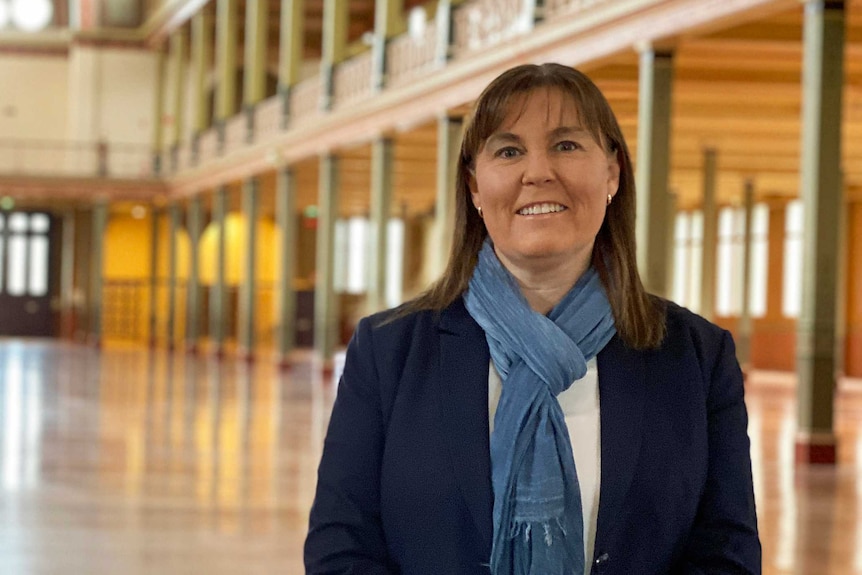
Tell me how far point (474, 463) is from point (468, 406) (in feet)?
0.35

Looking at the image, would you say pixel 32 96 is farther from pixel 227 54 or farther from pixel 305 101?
pixel 305 101

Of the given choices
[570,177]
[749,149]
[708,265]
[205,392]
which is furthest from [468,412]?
[708,265]

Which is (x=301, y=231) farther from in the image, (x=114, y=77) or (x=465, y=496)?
(x=465, y=496)

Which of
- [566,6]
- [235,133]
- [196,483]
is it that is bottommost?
[196,483]

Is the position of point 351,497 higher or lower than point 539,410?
lower

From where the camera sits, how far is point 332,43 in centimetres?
2598

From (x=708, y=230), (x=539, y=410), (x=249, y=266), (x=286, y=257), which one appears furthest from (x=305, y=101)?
(x=539, y=410)

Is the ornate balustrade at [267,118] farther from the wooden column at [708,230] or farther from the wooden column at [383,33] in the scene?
the wooden column at [708,230]

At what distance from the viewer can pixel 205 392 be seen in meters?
21.7

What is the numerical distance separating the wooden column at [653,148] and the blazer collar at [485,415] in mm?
11715

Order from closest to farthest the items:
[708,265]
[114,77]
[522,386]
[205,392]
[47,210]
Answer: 1. [522,386]
2. [205,392]
3. [708,265]
4. [114,77]
5. [47,210]

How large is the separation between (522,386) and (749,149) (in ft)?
74.7

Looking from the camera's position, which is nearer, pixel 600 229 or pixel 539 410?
Answer: pixel 539 410

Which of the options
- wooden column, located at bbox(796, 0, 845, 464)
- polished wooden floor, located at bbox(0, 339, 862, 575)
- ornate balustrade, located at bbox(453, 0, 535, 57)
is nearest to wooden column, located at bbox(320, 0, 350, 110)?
ornate balustrade, located at bbox(453, 0, 535, 57)
